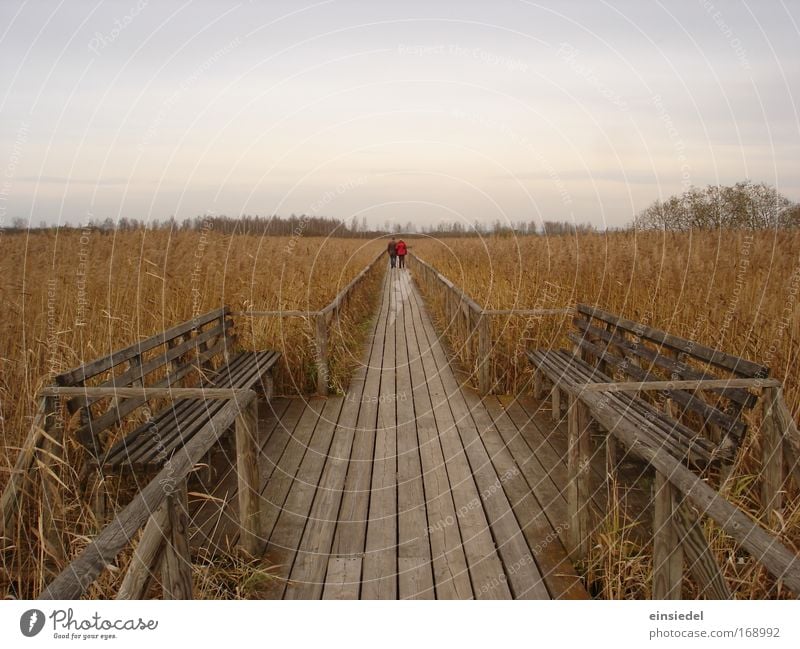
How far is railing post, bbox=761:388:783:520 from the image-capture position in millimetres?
2727

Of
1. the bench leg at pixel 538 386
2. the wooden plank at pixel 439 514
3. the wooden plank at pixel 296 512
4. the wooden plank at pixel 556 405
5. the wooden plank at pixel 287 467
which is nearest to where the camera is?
the wooden plank at pixel 439 514

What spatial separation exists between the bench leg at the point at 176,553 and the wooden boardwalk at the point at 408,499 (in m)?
0.55

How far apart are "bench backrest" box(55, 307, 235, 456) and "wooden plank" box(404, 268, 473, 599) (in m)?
1.70

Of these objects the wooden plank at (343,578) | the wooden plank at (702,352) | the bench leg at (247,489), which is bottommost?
the wooden plank at (343,578)

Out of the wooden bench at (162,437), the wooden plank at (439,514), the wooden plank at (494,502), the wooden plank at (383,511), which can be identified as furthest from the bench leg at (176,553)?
the wooden plank at (494,502)

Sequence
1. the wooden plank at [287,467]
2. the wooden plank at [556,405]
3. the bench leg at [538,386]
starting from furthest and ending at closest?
the bench leg at [538,386]
the wooden plank at [556,405]
the wooden plank at [287,467]

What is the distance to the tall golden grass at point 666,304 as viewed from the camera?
8.46 ft

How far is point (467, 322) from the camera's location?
6.62 m

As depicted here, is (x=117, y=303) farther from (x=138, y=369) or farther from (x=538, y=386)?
(x=538, y=386)

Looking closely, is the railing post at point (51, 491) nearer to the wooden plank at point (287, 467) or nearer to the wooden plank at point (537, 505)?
the wooden plank at point (287, 467)

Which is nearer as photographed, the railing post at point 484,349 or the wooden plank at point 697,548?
the wooden plank at point 697,548

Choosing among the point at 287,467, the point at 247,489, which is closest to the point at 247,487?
the point at 247,489

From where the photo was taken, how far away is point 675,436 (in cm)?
319
